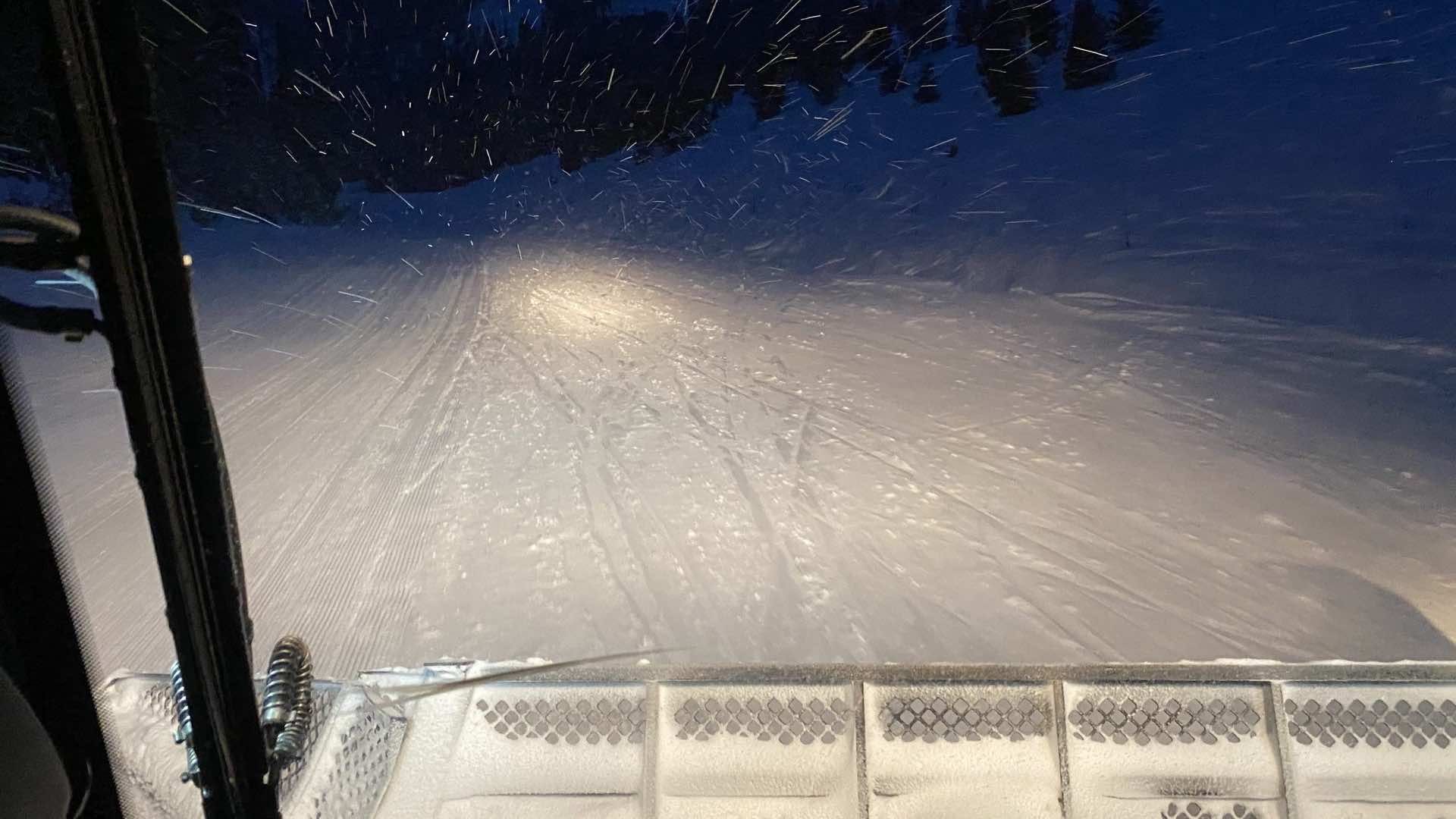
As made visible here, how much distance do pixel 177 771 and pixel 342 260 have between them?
1414 millimetres

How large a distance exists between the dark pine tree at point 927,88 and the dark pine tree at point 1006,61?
14 centimetres

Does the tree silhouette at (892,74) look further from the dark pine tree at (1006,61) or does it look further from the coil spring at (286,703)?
the coil spring at (286,703)

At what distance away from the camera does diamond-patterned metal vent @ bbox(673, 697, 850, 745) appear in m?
0.77

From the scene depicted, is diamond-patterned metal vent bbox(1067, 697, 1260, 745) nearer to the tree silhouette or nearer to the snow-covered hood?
the snow-covered hood

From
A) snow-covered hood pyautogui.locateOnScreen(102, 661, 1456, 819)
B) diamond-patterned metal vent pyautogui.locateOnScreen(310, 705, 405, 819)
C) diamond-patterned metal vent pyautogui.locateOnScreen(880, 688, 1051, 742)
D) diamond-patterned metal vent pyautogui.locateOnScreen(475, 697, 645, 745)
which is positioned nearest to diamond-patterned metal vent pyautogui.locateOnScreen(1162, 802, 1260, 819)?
snow-covered hood pyautogui.locateOnScreen(102, 661, 1456, 819)

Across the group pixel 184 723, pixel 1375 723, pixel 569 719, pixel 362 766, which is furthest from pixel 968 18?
pixel 184 723

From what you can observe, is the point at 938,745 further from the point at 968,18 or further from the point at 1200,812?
the point at 968,18

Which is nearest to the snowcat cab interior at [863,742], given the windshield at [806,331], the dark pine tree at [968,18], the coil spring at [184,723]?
the windshield at [806,331]

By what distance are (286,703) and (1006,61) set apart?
2485 mm

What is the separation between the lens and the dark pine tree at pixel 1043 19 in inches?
85.8

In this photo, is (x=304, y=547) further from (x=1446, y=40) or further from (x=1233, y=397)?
(x=1446, y=40)

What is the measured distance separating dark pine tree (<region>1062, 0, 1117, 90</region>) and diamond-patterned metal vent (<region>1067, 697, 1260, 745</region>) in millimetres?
2019

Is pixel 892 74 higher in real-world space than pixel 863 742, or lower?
higher

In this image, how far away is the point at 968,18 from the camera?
86.0 inches
